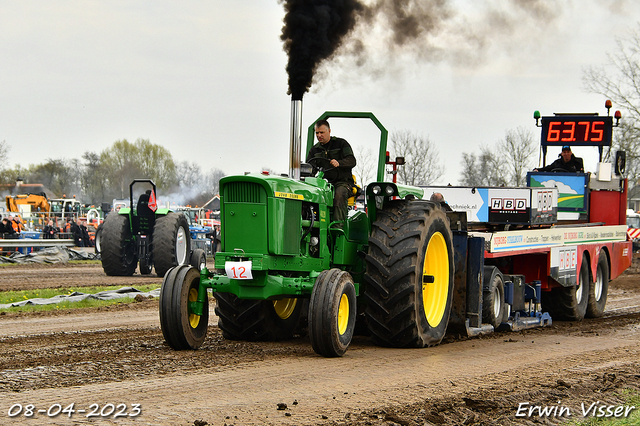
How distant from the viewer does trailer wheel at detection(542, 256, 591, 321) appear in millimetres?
12305

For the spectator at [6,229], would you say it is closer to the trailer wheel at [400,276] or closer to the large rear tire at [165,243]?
the large rear tire at [165,243]

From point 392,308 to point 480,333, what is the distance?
204 cm

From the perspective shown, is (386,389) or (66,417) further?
(386,389)

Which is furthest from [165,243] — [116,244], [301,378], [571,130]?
[301,378]

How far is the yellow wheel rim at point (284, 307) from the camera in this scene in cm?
882

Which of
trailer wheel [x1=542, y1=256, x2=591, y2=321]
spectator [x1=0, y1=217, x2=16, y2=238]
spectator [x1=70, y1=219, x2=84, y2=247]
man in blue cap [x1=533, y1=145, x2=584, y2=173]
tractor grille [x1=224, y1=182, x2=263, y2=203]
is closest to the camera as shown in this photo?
tractor grille [x1=224, y1=182, x2=263, y2=203]

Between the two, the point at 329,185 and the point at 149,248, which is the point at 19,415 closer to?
the point at 329,185

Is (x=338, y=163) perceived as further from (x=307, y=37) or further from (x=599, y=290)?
(x=599, y=290)

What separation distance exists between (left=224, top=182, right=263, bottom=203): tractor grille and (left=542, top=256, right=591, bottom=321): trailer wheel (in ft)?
22.1

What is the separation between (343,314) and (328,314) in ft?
1.59

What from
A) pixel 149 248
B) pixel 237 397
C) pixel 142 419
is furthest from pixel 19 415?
pixel 149 248

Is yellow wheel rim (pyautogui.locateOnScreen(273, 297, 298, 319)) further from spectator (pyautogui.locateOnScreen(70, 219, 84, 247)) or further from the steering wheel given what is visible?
spectator (pyautogui.locateOnScreen(70, 219, 84, 247))

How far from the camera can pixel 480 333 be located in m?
9.57

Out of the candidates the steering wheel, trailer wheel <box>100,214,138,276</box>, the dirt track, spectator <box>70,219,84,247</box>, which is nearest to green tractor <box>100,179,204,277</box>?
trailer wheel <box>100,214,138,276</box>
